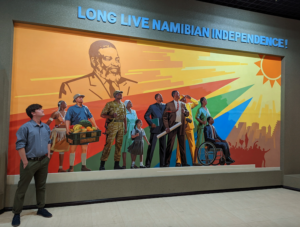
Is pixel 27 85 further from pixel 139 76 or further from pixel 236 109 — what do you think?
pixel 236 109

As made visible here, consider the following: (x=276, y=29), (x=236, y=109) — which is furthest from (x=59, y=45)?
(x=276, y=29)

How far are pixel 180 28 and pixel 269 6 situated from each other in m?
2.23

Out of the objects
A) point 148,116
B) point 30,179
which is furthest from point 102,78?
point 30,179

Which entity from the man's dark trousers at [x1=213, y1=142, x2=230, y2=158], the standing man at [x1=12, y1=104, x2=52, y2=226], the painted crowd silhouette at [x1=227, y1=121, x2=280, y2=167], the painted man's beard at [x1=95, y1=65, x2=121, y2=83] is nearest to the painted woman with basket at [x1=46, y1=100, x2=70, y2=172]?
the standing man at [x1=12, y1=104, x2=52, y2=226]

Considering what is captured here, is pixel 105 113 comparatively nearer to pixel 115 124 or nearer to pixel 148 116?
pixel 115 124

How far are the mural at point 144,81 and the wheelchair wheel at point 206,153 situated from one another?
28 cm

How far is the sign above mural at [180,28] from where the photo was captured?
12.5 feet

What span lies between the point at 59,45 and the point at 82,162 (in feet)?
6.83

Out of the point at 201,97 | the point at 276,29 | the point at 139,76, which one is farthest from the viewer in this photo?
the point at 276,29

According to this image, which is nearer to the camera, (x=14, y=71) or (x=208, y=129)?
(x=14, y=71)

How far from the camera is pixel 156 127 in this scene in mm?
4168

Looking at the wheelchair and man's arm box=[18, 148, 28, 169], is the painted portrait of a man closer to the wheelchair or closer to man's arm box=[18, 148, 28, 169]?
man's arm box=[18, 148, 28, 169]

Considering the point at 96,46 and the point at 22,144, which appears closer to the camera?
the point at 22,144

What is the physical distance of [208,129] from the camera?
14.7ft
